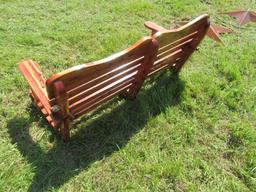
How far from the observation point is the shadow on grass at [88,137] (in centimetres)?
282

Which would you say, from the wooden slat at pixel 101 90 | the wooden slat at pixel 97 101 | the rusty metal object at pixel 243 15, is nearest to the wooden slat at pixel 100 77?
the wooden slat at pixel 101 90

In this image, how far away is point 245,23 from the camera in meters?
4.99

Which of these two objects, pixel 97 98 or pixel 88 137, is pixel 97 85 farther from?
pixel 88 137

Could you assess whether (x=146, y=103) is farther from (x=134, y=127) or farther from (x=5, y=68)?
(x=5, y=68)

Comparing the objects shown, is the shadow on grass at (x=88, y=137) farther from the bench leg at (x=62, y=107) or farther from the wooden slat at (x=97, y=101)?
the wooden slat at (x=97, y=101)

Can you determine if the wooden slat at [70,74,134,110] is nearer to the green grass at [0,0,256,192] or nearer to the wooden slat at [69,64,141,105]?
the wooden slat at [69,64,141,105]

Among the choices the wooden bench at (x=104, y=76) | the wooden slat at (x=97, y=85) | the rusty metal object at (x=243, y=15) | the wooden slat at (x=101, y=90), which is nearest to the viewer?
the wooden bench at (x=104, y=76)

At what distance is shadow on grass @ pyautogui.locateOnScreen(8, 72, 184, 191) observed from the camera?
2820 mm

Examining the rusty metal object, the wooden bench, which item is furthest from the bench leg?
the rusty metal object

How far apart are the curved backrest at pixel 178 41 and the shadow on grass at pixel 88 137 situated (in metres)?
0.40

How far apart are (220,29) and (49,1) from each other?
269 cm

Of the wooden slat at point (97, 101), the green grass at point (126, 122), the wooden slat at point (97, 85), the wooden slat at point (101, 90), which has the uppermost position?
the wooden slat at point (97, 85)

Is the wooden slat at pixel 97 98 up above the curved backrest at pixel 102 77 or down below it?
below

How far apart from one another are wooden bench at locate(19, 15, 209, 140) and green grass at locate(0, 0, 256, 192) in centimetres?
26
